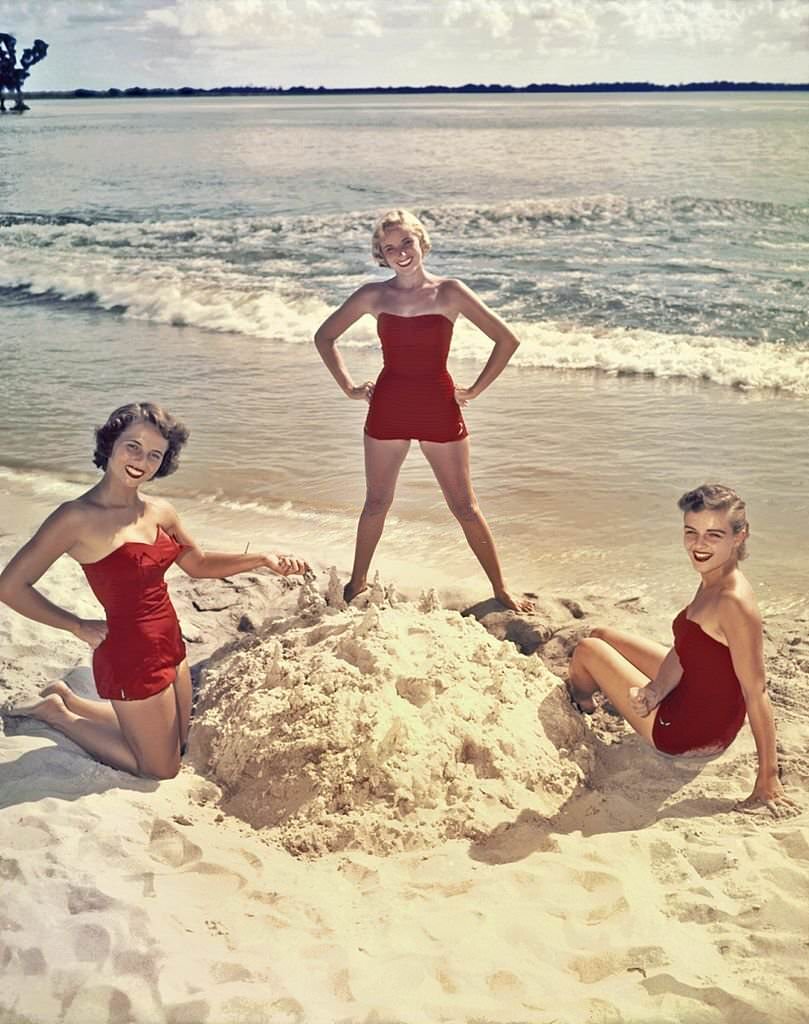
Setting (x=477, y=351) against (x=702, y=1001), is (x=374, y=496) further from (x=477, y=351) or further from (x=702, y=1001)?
(x=477, y=351)

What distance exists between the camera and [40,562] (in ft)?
11.7

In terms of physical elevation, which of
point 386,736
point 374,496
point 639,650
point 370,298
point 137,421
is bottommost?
point 386,736

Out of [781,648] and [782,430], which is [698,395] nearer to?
[782,430]

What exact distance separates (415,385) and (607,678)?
63.9 inches

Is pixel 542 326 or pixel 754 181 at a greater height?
pixel 754 181

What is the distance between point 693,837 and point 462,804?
2.45ft

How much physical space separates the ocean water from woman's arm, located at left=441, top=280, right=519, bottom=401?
1.07 meters

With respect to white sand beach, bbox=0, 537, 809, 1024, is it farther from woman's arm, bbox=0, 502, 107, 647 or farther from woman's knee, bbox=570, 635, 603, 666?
woman's arm, bbox=0, 502, 107, 647

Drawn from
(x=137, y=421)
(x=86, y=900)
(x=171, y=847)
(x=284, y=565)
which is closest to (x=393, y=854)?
(x=171, y=847)

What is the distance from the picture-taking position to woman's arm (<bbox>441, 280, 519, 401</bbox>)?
4.76 meters

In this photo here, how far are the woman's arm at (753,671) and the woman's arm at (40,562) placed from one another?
85.0 inches

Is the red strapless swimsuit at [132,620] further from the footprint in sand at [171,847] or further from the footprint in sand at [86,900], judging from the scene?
the footprint in sand at [86,900]

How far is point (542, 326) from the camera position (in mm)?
11891

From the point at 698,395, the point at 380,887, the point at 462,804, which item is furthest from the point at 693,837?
the point at 698,395
